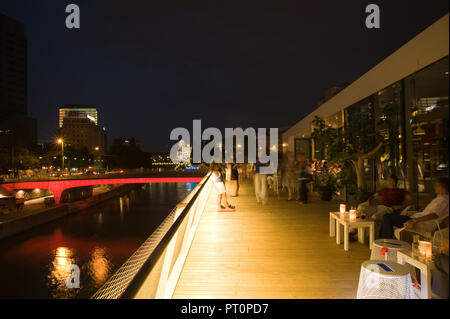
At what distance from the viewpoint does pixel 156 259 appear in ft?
7.59

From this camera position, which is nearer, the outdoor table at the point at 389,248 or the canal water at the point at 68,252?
the outdoor table at the point at 389,248

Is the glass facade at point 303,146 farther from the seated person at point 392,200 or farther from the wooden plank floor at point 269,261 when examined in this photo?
the seated person at point 392,200

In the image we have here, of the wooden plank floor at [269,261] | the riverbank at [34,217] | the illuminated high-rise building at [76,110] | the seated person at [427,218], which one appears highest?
the illuminated high-rise building at [76,110]

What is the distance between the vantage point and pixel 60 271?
81.7 ft

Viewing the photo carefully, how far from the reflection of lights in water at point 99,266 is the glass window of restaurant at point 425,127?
23564 mm

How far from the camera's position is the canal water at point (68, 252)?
75.6ft

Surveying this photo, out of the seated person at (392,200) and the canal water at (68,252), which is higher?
the seated person at (392,200)

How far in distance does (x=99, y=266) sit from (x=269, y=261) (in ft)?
85.6

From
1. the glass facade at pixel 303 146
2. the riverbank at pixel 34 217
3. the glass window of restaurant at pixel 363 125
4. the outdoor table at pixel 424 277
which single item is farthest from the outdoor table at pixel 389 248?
the riverbank at pixel 34 217

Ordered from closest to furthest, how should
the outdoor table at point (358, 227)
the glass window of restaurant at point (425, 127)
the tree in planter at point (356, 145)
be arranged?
the outdoor table at point (358, 227) → the glass window of restaurant at point (425, 127) → the tree in planter at point (356, 145)

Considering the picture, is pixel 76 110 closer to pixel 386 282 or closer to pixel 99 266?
pixel 99 266
